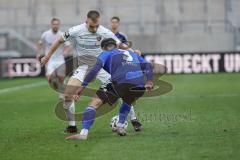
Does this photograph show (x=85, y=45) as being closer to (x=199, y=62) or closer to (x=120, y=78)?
(x=120, y=78)

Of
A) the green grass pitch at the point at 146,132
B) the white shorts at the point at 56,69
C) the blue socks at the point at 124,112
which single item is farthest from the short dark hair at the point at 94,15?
the white shorts at the point at 56,69

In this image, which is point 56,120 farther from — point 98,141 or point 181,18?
point 181,18

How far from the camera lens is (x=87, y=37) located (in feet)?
38.9

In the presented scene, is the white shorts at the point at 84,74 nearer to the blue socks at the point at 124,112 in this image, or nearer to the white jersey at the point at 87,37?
the white jersey at the point at 87,37

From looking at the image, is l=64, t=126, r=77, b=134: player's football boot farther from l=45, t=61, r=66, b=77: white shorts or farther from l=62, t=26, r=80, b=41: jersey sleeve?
l=45, t=61, r=66, b=77: white shorts

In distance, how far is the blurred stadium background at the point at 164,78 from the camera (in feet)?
32.7

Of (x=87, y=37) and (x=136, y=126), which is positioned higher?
(x=87, y=37)

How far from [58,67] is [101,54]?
7.82m

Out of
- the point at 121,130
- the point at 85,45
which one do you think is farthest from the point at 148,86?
the point at 85,45

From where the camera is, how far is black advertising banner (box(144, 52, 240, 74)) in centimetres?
3253

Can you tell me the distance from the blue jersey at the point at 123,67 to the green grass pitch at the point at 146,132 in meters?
0.96

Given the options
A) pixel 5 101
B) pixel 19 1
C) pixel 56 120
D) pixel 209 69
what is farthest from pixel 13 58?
pixel 56 120

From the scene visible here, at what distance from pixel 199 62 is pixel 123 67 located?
21737 millimetres

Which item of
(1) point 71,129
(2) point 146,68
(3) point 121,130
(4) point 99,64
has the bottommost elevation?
(1) point 71,129
